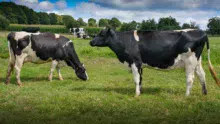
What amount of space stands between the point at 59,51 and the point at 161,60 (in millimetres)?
5600

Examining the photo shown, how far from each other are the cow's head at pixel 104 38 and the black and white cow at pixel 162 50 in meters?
0.16

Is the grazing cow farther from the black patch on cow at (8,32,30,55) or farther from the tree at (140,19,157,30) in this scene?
the tree at (140,19,157,30)

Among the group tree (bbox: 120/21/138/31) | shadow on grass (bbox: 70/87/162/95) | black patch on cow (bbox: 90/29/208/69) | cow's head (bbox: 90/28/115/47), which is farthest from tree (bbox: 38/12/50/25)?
black patch on cow (bbox: 90/29/208/69)

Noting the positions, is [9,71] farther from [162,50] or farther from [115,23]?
[115,23]

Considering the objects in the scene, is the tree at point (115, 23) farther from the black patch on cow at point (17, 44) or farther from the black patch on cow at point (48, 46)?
the black patch on cow at point (17, 44)

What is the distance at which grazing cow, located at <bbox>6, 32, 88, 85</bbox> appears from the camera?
12.3 metres

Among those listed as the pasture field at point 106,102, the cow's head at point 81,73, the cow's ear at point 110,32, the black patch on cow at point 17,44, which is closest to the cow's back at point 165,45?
the cow's ear at point 110,32

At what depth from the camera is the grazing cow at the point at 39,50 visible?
12.3 meters

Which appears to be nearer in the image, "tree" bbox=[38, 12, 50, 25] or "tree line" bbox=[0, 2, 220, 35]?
"tree line" bbox=[0, 2, 220, 35]

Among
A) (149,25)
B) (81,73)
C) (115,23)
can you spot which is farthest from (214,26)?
(81,73)

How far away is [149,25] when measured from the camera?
47.2 meters

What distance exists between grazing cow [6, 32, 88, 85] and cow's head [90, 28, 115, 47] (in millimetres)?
3269

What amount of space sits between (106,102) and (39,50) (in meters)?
5.34

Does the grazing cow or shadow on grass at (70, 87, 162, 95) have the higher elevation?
the grazing cow
